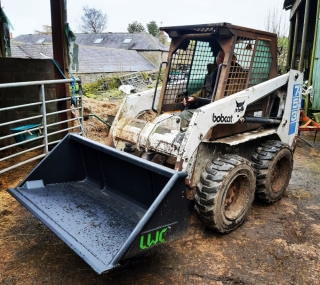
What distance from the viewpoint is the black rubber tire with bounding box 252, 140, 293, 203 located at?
4086mm

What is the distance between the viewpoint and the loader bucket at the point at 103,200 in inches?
96.3

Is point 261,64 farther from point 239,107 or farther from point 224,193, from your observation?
point 224,193

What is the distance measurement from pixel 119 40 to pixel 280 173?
42.5m

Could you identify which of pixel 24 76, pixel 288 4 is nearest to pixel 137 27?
pixel 288 4

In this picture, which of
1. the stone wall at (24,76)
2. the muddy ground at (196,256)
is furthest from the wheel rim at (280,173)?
the stone wall at (24,76)

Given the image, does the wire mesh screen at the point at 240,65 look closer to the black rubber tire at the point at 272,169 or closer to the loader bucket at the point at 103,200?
the black rubber tire at the point at 272,169

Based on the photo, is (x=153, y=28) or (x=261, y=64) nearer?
(x=261, y=64)

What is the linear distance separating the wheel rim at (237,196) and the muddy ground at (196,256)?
0.24 m

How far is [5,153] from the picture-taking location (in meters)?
5.99

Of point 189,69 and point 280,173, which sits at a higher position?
point 189,69

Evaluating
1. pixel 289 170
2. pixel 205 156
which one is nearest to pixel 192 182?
pixel 205 156

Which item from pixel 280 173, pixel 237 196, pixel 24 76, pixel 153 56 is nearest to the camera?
pixel 237 196

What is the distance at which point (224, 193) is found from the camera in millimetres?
3367

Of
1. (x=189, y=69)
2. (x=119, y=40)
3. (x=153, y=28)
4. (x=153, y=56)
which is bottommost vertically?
(x=189, y=69)
